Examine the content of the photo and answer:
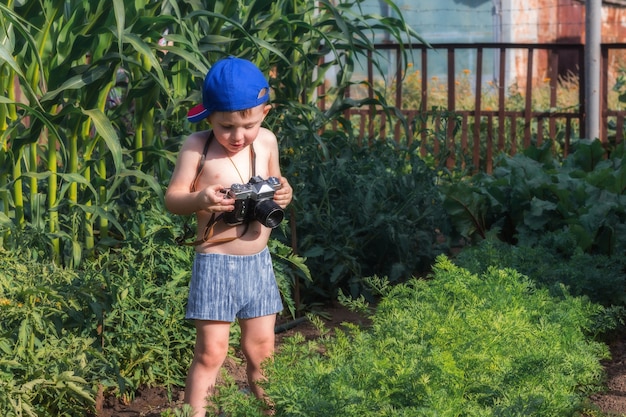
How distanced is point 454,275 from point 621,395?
2.46ft

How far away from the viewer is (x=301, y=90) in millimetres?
5469

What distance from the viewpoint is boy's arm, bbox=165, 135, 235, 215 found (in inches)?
118

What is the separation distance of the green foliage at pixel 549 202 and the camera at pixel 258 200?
7.47 ft

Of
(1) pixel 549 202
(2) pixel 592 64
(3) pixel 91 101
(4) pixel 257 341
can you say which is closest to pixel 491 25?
(2) pixel 592 64

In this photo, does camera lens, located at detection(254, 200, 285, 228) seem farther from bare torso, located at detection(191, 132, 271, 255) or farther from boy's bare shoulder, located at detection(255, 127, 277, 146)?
boy's bare shoulder, located at detection(255, 127, 277, 146)

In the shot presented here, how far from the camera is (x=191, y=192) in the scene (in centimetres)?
312

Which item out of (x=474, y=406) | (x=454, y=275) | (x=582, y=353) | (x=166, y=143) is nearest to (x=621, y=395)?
(x=582, y=353)

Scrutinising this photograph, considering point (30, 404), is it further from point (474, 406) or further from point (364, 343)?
point (474, 406)

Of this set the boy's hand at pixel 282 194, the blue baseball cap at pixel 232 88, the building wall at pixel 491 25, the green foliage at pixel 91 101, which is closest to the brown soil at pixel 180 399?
the green foliage at pixel 91 101

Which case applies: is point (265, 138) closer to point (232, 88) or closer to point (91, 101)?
point (232, 88)

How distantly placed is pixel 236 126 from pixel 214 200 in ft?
0.80

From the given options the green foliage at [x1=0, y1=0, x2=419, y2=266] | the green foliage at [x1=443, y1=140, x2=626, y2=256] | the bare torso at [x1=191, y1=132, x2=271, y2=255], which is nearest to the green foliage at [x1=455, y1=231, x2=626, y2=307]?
the green foliage at [x1=443, y1=140, x2=626, y2=256]

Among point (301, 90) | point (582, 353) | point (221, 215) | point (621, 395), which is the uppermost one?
point (301, 90)

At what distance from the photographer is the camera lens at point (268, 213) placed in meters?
3.03
